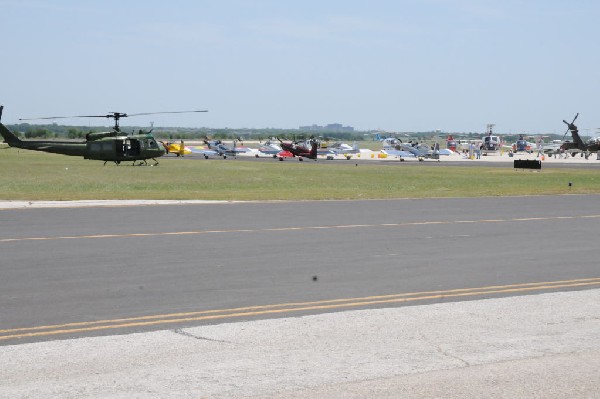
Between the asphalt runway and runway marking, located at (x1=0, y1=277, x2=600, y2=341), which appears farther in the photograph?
the asphalt runway

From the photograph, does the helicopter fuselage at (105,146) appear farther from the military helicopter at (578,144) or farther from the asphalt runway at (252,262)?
the military helicopter at (578,144)

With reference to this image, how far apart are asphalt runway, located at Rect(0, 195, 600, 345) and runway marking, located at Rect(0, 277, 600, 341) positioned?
28mm

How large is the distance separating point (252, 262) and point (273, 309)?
4.54 meters

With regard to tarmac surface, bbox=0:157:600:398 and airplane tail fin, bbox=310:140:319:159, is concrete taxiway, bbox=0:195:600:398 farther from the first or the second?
airplane tail fin, bbox=310:140:319:159

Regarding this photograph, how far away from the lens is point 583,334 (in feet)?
36.3

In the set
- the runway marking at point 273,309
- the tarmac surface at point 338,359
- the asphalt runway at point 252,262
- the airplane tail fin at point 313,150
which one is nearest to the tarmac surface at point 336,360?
the tarmac surface at point 338,359

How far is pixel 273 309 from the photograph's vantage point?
12555mm

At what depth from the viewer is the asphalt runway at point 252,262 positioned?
1245 centimetres

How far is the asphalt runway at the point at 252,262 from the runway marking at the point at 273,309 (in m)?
0.03

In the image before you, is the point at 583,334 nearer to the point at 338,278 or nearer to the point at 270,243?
the point at 338,278

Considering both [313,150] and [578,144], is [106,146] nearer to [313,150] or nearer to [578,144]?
[313,150]

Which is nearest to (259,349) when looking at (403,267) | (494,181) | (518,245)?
(403,267)

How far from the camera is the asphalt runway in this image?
12.5 meters

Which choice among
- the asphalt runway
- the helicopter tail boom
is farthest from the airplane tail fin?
the asphalt runway
